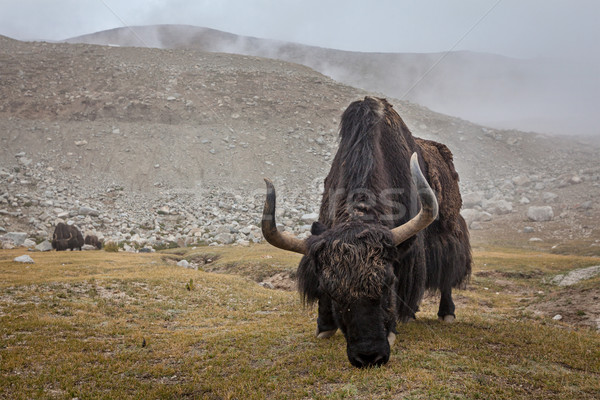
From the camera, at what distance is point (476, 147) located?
53062 mm

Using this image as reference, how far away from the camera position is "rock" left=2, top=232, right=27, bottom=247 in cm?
2395

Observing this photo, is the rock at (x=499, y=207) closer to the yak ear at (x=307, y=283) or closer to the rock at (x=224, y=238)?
the rock at (x=224, y=238)

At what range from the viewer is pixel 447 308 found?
7582 mm

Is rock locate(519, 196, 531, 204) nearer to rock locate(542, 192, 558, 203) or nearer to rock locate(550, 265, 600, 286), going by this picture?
rock locate(542, 192, 558, 203)

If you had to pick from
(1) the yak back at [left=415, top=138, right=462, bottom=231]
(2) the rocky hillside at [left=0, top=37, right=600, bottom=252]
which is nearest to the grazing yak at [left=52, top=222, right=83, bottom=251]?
(2) the rocky hillside at [left=0, top=37, right=600, bottom=252]

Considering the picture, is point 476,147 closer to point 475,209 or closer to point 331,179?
point 475,209

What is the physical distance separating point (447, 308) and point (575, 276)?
29.2 ft

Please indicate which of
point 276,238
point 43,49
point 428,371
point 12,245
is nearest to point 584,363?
point 428,371

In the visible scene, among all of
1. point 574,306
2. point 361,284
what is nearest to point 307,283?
point 361,284

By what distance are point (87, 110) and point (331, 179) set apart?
44.0 metres

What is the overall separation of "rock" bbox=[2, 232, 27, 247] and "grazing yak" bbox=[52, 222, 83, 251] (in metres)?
3.43

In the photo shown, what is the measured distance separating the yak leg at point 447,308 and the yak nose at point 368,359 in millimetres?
3646

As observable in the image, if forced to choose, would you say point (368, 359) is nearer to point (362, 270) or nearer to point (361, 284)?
point (361, 284)

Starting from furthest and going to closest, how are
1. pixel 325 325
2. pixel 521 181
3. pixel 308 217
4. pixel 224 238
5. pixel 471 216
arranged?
pixel 521 181, pixel 471 216, pixel 308 217, pixel 224 238, pixel 325 325
